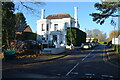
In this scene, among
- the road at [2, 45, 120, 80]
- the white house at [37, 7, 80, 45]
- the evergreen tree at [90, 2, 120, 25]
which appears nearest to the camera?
A: the road at [2, 45, 120, 80]

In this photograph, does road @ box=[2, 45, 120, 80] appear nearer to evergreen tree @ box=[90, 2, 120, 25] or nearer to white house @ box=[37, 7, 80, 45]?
evergreen tree @ box=[90, 2, 120, 25]

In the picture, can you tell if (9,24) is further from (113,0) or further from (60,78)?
(60,78)

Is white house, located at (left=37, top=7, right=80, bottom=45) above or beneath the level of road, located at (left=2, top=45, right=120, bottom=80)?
above

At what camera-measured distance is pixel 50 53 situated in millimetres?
25562

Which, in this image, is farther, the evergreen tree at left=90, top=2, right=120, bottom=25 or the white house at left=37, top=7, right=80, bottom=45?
the white house at left=37, top=7, right=80, bottom=45

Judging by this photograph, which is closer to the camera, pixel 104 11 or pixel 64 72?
pixel 64 72

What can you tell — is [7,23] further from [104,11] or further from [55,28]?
[55,28]

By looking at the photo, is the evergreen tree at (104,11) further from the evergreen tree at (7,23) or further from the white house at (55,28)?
the white house at (55,28)

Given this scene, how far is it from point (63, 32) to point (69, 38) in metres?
5.16

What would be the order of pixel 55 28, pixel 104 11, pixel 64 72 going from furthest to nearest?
pixel 55 28
pixel 104 11
pixel 64 72

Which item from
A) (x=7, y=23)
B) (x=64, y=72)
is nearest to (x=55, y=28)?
(x=7, y=23)

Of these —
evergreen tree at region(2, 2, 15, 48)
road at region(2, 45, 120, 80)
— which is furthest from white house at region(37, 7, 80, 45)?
road at region(2, 45, 120, 80)

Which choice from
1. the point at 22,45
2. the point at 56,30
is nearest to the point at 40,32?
the point at 56,30

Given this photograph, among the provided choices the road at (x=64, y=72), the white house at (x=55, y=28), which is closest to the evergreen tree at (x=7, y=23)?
the road at (x=64, y=72)
